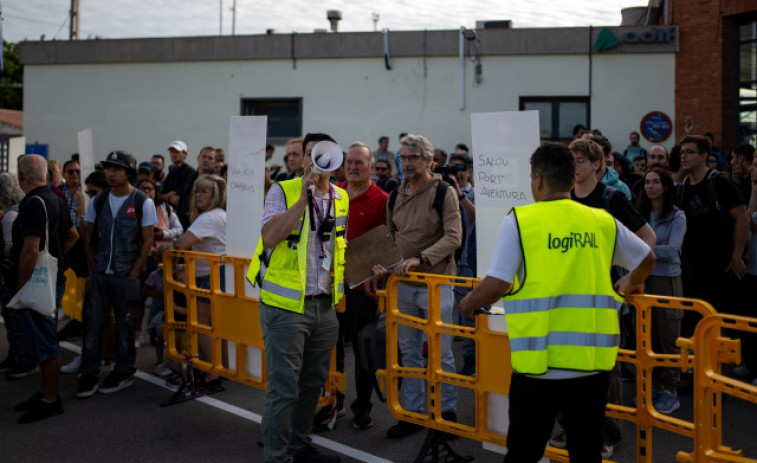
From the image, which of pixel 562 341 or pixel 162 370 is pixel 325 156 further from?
pixel 162 370

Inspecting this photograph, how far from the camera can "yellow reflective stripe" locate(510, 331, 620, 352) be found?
3.12 meters

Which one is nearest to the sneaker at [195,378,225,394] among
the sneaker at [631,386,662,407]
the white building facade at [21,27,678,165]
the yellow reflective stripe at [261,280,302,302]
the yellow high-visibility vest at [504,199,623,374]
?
the yellow reflective stripe at [261,280,302,302]

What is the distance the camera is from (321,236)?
446 cm

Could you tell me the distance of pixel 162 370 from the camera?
6.92m

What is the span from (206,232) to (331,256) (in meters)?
2.06

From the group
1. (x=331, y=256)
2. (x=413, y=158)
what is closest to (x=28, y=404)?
(x=331, y=256)

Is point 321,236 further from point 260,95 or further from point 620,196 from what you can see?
point 260,95

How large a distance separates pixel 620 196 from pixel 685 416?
216cm

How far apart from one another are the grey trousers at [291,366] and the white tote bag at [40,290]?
2393 millimetres

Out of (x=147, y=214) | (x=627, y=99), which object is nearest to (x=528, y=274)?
(x=147, y=214)

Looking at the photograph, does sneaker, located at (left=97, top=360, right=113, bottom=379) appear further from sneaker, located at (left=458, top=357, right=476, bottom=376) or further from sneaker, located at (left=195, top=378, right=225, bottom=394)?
sneaker, located at (left=458, top=357, right=476, bottom=376)

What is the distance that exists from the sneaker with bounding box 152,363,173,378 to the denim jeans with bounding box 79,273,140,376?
2.01 feet

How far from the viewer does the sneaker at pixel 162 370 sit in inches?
269

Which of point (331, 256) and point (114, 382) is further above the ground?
point (331, 256)
